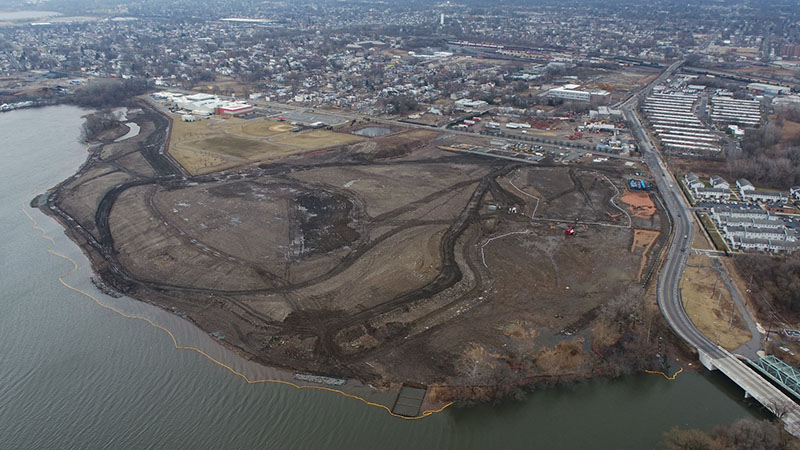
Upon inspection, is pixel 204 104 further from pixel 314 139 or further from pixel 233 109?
pixel 314 139

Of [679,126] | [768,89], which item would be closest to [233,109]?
[679,126]

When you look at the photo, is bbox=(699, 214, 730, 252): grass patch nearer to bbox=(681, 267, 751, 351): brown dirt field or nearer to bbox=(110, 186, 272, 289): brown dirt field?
bbox=(681, 267, 751, 351): brown dirt field

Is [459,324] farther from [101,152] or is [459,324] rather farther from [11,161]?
[11,161]

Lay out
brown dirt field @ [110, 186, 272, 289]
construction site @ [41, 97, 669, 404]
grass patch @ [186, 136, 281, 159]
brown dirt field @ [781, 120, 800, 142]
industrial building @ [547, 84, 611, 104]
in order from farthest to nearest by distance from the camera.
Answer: industrial building @ [547, 84, 611, 104], brown dirt field @ [781, 120, 800, 142], grass patch @ [186, 136, 281, 159], brown dirt field @ [110, 186, 272, 289], construction site @ [41, 97, 669, 404]

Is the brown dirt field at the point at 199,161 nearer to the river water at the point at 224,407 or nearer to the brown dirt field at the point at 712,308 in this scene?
the river water at the point at 224,407

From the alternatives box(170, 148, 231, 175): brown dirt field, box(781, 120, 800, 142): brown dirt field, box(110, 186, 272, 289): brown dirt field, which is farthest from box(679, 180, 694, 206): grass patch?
box(170, 148, 231, 175): brown dirt field

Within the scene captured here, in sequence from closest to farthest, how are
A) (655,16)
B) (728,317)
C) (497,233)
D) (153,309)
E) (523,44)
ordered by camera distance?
(728,317), (153,309), (497,233), (523,44), (655,16)

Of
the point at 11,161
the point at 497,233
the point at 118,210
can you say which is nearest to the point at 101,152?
the point at 11,161
